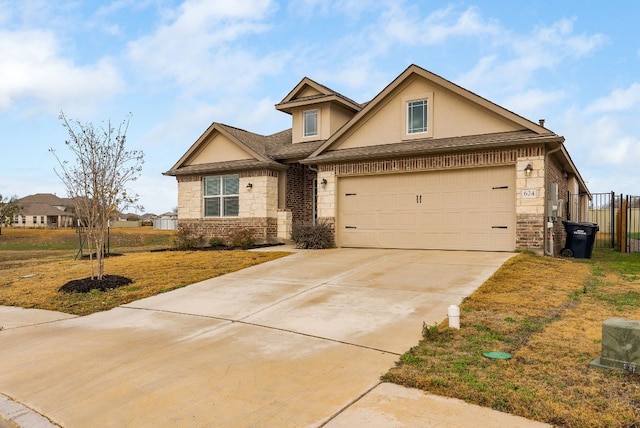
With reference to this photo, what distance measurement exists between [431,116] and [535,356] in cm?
1045

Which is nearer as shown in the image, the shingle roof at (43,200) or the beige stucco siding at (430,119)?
the beige stucco siding at (430,119)

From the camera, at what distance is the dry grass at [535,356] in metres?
3.66

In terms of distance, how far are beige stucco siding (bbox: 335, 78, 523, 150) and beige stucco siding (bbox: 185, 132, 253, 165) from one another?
5024mm

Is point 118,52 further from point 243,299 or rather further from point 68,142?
point 243,299

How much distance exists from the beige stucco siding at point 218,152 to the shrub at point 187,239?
305 centimetres

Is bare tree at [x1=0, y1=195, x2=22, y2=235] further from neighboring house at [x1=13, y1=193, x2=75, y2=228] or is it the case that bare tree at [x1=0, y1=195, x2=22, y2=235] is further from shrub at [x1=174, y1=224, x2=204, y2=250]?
shrub at [x1=174, y1=224, x2=204, y2=250]

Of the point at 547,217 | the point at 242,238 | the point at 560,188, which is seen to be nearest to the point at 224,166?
the point at 242,238

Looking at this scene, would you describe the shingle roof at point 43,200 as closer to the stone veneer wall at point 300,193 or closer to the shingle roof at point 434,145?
the stone veneer wall at point 300,193

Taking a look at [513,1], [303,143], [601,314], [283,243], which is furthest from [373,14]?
[601,314]

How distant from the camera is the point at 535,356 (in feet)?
15.8

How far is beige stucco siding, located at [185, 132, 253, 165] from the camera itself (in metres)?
18.6

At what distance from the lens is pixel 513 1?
36.2 ft

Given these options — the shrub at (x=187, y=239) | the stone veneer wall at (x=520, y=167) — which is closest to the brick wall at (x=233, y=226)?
the shrub at (x=187, y=239)

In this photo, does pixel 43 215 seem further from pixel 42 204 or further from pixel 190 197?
pixel 190 197
